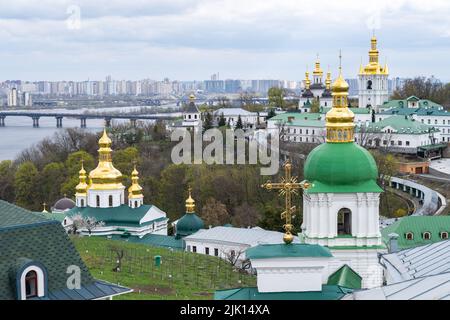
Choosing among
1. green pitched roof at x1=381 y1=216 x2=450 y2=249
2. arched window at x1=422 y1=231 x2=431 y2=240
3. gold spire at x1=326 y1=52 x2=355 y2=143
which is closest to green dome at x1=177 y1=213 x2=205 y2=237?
green pitched roof at x1=381 y1=216 x2=450 y2=249

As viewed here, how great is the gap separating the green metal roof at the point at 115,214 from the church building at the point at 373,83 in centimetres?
3645

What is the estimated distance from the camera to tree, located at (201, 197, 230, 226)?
31594 millimetres

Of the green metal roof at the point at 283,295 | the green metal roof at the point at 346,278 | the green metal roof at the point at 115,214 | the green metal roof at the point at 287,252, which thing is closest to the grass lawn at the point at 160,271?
the green metal roof at the point at 346,278

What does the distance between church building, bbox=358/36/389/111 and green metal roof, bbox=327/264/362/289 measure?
4803 cm

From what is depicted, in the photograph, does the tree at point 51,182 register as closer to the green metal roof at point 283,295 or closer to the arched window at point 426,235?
the arched window at point 426,235

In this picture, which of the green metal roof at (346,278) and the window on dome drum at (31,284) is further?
the green metal roof at (346,278)

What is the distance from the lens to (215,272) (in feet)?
65.3

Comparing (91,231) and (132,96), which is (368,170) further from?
(132,96)

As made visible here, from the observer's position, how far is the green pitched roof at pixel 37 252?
9250 millimetres

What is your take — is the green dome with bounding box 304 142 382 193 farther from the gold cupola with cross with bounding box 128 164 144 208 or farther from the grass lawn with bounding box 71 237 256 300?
the gold cupola with cross with bounding box 128 164 144 208

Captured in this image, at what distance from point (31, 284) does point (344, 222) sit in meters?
7.01

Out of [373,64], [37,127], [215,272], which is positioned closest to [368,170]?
[215,272]

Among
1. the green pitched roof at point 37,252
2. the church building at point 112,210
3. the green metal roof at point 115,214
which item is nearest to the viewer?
the green pitched roof at point 37,252
